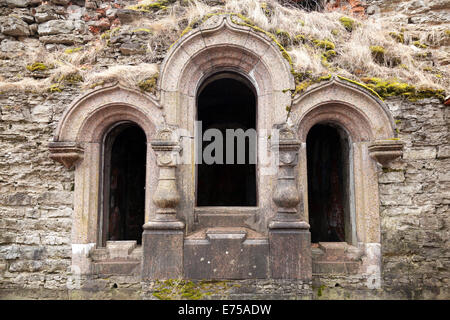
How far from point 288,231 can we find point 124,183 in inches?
140

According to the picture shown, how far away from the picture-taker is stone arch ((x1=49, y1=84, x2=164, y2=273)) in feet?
A: 15.2

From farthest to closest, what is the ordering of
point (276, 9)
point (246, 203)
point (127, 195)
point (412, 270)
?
1. point (246, 203)
2. point (127, 195)
3. point (276, 9)
4. point (412, 270)

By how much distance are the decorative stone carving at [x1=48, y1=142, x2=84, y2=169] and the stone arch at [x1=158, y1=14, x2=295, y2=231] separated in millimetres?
1518

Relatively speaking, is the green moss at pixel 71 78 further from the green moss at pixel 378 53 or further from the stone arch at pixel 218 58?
the green moss at pixel 378 53

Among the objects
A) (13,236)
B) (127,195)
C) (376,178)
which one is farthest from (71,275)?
(376,178)

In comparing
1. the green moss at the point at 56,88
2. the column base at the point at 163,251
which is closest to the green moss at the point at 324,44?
the column base at the point at 163,251

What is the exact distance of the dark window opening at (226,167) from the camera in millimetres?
8453

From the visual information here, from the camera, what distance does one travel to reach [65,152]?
4.63 metres

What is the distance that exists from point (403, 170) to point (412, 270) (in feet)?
4.98

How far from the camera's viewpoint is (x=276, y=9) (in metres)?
5.17

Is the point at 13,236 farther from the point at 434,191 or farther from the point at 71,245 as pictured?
the point at 434,191

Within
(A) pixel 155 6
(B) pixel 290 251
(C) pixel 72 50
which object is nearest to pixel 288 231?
(B) pixel 290 251

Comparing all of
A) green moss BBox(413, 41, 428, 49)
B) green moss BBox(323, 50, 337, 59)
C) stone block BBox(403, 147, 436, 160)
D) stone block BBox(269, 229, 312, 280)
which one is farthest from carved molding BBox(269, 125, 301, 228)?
green moss BBox(413, 41, 428, 49)

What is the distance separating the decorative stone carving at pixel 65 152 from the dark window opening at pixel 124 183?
Result: 52 cm
